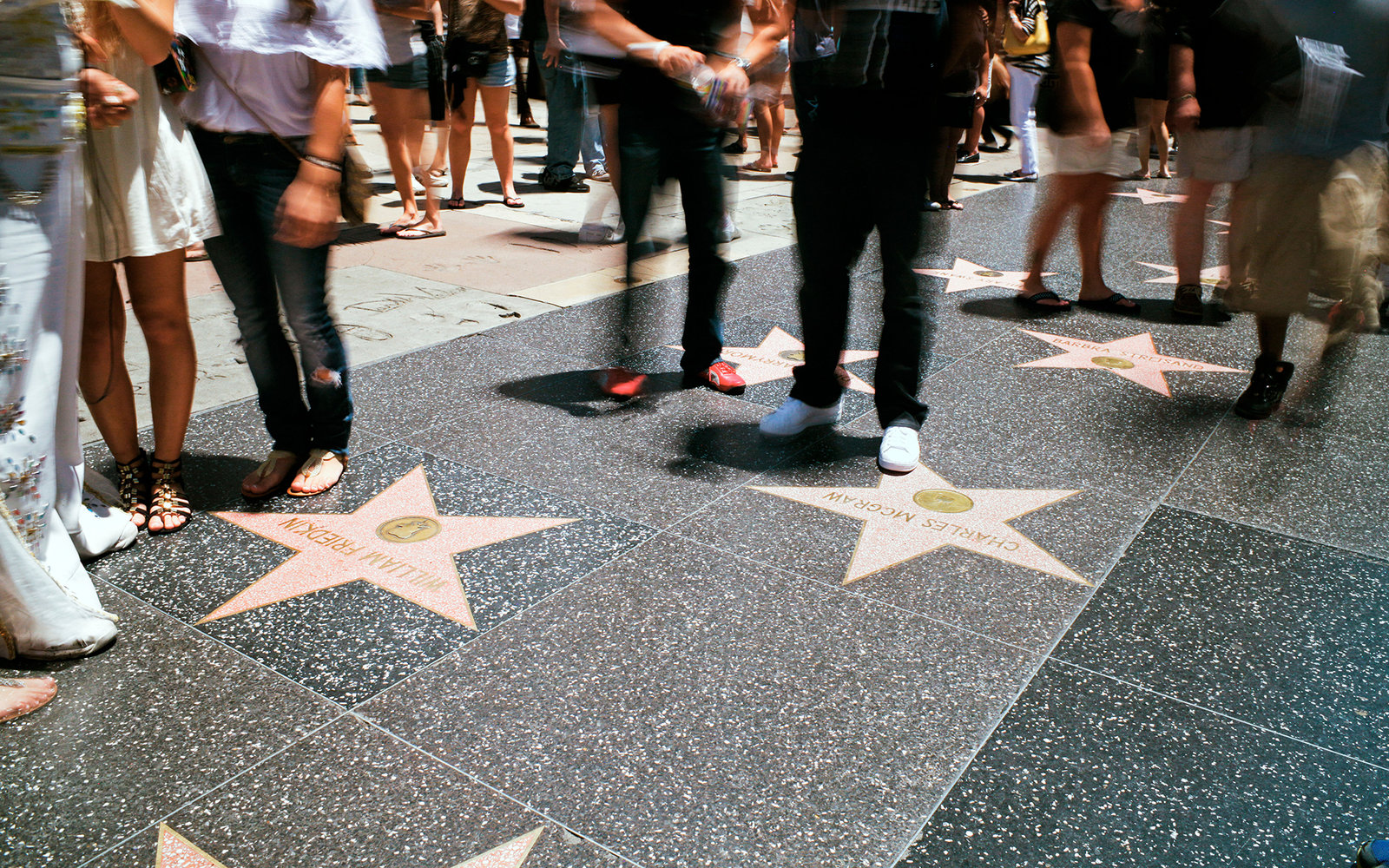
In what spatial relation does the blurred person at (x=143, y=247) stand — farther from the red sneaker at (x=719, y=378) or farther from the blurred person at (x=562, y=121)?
the blurred person at (x=562, y=121)

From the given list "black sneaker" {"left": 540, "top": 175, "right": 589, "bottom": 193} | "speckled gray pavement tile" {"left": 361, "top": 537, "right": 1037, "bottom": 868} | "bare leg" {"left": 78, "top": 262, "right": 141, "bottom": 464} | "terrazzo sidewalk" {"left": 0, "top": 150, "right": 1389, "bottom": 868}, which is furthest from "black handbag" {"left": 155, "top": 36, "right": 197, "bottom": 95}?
"black sneaker" {"left": 540, "top": 175, "right": 589, "bottom": 193}

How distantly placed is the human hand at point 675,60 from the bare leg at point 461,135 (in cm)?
396

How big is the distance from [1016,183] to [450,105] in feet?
18.3

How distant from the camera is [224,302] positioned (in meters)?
4.93

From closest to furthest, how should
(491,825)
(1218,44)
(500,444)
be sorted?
(491,825)
(1218,44)
(500,444)

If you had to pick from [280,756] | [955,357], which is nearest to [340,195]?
[280,756]

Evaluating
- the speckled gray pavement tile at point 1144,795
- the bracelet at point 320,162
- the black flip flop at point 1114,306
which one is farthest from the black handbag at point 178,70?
the black flip flop at point 1114,306

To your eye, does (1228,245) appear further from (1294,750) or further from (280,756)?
(280,756)

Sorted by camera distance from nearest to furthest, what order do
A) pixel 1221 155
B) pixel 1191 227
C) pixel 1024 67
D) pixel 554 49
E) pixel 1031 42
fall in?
pixel 1221 155 < pixel 1191 227 < pixel 554 49 < pixel 1031 42 < pixel 1024 67

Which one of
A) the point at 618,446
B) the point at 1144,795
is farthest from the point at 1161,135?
the point at 1144,795

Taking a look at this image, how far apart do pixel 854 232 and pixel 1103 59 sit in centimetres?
95

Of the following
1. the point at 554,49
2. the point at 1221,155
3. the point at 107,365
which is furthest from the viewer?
the point at 554,49

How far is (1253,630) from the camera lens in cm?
242

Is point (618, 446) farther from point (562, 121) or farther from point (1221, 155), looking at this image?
point (562, 121)
